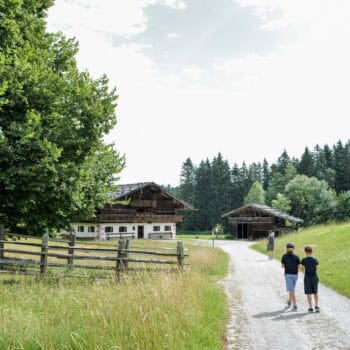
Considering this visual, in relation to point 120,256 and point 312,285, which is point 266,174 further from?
point 312,285

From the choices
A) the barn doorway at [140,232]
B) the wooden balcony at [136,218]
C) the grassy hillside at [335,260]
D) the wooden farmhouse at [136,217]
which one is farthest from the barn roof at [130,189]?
the grassy hillside at [335,260]

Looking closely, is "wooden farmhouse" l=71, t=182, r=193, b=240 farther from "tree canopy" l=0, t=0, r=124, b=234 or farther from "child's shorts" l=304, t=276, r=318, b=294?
"child's shorts" l=304, t=276, r=318, b=294

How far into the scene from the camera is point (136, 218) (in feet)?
181

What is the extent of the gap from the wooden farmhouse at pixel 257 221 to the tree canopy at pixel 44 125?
46.9 metres

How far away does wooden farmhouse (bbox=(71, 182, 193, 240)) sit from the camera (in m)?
52.9

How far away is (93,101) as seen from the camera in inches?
599

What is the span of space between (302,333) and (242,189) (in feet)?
330

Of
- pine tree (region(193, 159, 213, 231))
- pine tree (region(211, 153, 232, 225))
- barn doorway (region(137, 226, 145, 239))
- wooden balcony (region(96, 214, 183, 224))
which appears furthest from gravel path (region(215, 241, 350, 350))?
pine tree (region(211, 153, 232, 225))

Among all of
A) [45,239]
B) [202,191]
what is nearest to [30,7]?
[45,239]

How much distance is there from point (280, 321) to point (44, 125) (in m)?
10.0

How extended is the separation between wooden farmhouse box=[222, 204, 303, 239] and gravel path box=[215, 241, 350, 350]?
1837 inches

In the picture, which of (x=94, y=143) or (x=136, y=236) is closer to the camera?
(x=94, y=143)

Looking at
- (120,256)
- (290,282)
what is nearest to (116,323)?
(290,282)

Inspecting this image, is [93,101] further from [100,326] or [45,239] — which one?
[100,326]
